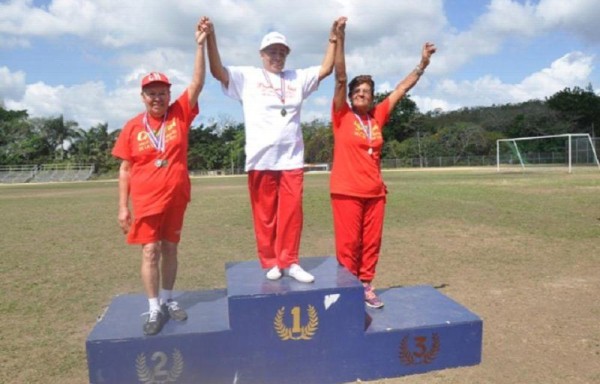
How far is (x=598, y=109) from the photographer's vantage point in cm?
Result: 6781

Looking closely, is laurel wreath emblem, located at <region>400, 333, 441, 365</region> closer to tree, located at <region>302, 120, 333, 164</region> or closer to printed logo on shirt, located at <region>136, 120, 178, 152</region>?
printed logo on shirt, located at <region>136, 120, 178, 152</region>

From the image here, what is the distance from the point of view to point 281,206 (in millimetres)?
4176

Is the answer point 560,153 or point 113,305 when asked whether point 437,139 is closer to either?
point 560,153

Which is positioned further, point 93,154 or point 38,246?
point 93,154

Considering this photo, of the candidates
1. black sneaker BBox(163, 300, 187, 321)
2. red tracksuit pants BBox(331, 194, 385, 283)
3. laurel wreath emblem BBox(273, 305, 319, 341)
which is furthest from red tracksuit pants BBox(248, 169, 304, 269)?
black sneaker BBox(163, 300, 187, 321)

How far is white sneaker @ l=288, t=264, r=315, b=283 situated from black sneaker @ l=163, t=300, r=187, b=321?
34.0 inches

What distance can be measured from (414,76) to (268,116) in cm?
147

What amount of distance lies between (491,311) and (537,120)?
73373 mm

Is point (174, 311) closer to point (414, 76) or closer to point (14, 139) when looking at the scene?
point (414, 76)

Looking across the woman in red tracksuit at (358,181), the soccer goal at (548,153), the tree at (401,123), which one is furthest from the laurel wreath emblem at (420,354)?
the tree at (401,123)

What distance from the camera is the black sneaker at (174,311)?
151 inches

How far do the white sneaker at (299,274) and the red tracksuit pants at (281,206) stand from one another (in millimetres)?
64

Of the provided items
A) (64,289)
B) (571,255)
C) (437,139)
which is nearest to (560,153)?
(437,139)

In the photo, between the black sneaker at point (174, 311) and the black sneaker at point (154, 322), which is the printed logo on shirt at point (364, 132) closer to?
the black sneaker at point (174, 311)
